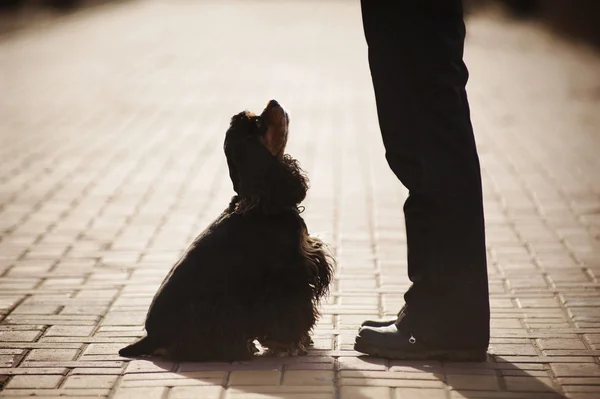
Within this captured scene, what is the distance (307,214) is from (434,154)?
2925mm

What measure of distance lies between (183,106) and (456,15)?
27.0ft

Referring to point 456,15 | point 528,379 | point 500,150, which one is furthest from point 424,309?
point 500,150

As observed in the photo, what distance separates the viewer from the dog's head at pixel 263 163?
11.3 feet

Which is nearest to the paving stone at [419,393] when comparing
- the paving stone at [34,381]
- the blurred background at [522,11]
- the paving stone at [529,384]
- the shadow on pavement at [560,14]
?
the paving stone at [529,384]

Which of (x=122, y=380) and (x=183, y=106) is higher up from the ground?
(x=122, y=380)

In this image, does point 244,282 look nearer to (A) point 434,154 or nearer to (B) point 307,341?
(B) point 307,341

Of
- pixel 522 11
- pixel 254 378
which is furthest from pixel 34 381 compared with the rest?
pixel 522 11

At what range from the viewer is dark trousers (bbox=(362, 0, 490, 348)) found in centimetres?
347

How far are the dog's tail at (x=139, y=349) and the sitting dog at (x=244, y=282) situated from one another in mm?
65

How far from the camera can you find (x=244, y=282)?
357 centimetres

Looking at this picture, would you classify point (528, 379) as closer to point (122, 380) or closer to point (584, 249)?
point (122, 380)

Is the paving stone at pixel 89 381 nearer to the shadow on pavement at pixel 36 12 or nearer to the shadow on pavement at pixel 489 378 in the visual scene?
the shadow on pavement at pixel 489 378

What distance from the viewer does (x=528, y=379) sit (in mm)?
3502

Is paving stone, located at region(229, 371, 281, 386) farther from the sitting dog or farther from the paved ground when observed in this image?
the sitting dog
